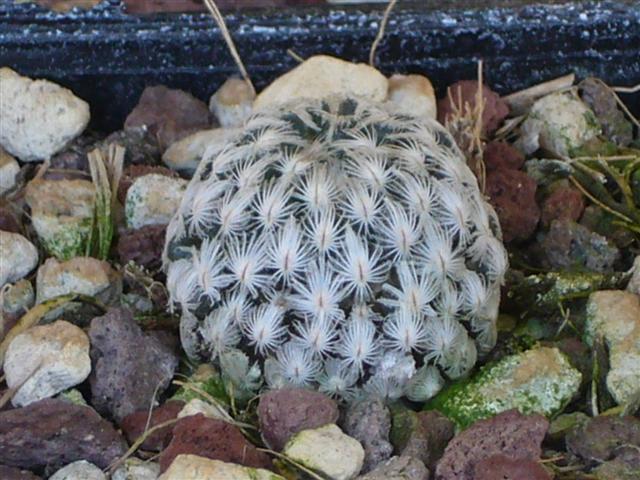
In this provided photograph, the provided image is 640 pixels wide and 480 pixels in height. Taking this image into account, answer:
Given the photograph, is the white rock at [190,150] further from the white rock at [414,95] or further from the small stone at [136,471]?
the small stone at [136,471]

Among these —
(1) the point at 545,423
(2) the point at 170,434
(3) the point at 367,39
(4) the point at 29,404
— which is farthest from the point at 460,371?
(3) the point at 367,39

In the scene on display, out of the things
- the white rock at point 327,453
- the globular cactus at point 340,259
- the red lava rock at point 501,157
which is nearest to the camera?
the white rock at point 327,453

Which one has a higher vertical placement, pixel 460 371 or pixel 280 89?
pixel 280 89

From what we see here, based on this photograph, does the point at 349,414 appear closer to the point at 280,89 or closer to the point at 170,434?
the point at 170,434

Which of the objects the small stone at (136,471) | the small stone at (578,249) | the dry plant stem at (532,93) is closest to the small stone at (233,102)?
the dry plant stem at (532,93)

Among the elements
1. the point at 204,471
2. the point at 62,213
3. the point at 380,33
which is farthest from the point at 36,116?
the point at 204,471

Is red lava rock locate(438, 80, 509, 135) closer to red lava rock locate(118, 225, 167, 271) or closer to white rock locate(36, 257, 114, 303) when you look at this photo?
red lava rock locate(118, 225, 167, 271)

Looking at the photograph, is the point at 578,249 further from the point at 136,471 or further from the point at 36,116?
the point at 36,116
